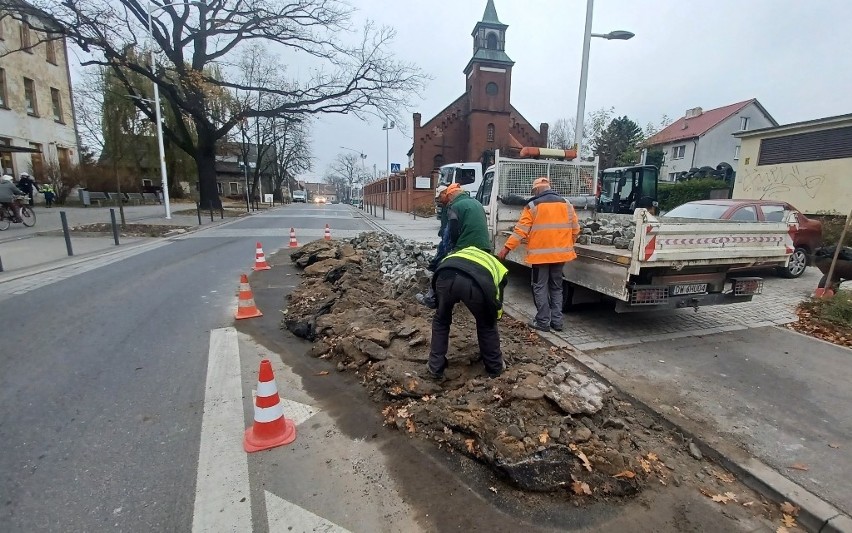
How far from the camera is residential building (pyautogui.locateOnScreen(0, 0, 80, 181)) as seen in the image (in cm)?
2305

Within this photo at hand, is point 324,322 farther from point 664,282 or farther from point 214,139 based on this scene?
point 214,139

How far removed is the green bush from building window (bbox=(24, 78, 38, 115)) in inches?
1539

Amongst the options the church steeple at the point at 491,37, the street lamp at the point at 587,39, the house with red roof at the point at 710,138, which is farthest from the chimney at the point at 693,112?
the street lamp at the point at 587,39

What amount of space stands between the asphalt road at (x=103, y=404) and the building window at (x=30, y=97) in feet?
91.3

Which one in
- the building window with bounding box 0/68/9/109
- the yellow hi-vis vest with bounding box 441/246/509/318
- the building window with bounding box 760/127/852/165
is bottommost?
the yellow hi-vis vest with bounding box 441/246/509/318

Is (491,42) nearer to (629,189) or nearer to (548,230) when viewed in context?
(629,189)

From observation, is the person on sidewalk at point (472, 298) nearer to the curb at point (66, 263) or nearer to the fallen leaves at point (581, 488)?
the fallen leaves at point (581, 488)

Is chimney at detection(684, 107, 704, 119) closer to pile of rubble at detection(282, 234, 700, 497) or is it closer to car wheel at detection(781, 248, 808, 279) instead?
car wheel at detection(781, 248, 808, 279)

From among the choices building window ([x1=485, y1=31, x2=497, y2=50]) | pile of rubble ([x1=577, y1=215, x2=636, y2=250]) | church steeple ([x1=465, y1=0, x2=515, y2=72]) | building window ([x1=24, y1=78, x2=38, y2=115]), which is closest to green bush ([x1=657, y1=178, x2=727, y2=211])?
pile of rubble ([x1=577, y1=215, x2=636, y2=250])

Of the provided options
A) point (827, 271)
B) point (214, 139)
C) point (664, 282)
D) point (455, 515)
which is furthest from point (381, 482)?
point (214, 139)

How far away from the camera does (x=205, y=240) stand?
45.8 ft

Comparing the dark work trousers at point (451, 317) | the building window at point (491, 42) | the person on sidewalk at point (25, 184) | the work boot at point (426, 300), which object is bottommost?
the work boot at point (426, 300)

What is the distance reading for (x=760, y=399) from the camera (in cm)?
362

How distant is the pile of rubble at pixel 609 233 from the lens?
16.7 feet
